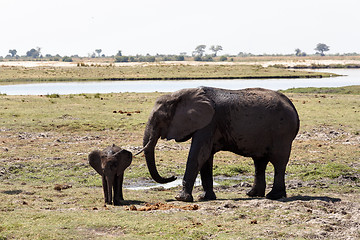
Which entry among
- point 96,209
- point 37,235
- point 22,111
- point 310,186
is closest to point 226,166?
point 310,186

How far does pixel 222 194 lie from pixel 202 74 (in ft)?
205

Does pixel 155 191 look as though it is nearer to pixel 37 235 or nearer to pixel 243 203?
pixel 243 203

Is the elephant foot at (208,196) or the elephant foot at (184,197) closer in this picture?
the elephant foot at (184,197)

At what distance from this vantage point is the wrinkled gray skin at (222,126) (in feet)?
44.9

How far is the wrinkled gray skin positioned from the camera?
44.9 ft

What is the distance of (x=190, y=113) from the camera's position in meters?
13.8

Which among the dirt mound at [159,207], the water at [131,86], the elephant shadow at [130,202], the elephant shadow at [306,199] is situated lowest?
the water at [131,86]

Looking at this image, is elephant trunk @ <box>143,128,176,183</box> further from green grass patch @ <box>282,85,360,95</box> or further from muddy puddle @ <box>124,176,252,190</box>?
green grass patch @ <box>282,85,360,95</box>

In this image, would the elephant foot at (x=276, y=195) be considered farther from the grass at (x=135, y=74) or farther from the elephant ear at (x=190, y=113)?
the grass at (x=135, y=74)

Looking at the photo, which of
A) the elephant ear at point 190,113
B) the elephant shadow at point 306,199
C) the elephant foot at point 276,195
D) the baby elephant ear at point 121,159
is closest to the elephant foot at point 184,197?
the elephant ear at point 190,113

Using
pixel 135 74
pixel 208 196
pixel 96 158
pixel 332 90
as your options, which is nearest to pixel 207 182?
pixel 208 196

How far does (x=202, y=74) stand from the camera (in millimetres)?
76812

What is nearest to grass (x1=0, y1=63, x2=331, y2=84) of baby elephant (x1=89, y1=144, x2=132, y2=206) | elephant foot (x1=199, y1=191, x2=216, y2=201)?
baby elephant (x1=89, y1=144, x2=132, y2=206)

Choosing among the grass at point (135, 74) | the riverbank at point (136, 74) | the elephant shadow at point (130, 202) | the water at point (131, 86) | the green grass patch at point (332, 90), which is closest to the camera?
the elephant shadow at point (130, 202)
